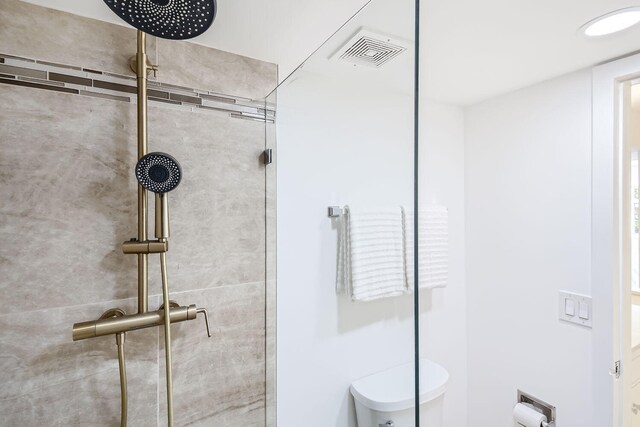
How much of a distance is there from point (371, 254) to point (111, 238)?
78 cm

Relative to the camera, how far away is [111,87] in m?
0.91

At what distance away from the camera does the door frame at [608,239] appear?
1199 mm

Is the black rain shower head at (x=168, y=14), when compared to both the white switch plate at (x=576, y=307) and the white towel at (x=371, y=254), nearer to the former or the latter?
the white towel at (x=371, y=254)

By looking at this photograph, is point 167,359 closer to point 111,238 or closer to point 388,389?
point 111,238

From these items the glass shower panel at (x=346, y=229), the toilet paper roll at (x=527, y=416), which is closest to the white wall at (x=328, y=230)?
the glass shower panel at (x=346, y=229)

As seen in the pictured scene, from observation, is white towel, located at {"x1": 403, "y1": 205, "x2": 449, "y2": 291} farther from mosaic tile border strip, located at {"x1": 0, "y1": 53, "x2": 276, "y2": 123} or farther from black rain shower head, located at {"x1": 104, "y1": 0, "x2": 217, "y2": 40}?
black rain shower head, located at {"x1": 104, "y1": 0, "x2": 217, "y2": 40}

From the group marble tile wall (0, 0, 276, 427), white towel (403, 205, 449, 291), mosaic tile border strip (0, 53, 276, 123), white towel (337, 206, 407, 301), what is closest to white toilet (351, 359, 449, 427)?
white towel (337, 206, 407, 301)

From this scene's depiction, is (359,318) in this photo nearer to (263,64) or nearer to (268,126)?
(268,126)

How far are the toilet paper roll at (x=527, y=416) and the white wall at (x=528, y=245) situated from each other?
0.07 metres

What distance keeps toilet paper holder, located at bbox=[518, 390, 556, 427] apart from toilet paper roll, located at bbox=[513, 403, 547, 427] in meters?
0.02

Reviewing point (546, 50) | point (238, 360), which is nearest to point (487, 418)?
point (238, 360)

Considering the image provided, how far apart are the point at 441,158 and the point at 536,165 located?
46cm

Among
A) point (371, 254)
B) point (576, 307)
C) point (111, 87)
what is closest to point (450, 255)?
point (576, 307)

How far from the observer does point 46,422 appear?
2.72 ft
